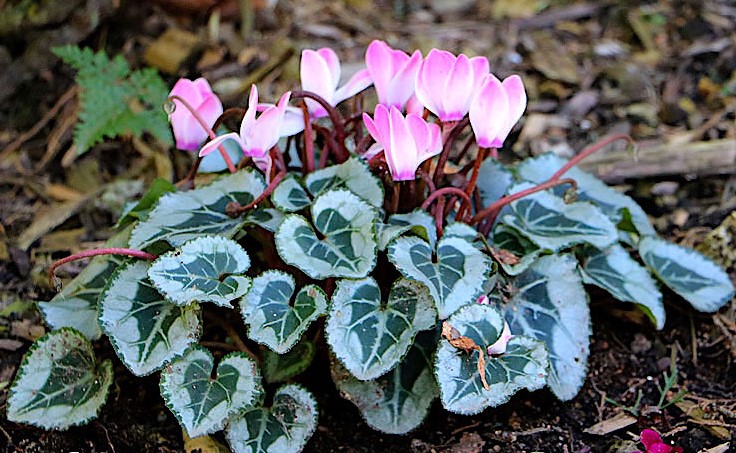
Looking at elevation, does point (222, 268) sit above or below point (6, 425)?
above

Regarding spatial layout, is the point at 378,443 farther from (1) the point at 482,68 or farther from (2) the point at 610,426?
(1) the point at 482,68

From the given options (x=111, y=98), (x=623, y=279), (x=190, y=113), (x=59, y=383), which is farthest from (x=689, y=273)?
(x=111, y=98)

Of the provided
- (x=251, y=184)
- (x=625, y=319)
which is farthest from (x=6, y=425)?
(x=625, y=319)

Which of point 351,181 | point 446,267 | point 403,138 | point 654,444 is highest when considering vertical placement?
point 403,138

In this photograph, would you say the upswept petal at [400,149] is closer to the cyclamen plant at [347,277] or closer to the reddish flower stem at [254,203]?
the cyclamen plant at [347,277]

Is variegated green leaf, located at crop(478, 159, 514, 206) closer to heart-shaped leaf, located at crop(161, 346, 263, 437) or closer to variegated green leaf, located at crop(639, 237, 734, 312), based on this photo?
variegated green leaf, located at crop(639, 237, 734, 312)

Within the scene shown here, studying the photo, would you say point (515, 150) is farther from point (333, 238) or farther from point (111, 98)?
point (111, 98)
